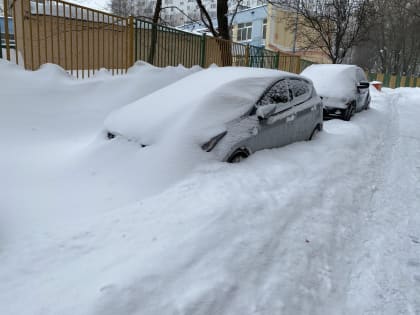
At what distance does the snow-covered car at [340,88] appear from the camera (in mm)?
10414

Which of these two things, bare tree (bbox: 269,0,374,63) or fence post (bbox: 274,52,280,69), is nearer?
fence post (bbox: 274,52,280,69)

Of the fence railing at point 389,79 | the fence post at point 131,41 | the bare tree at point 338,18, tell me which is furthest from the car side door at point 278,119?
the fence railing at point 389,79

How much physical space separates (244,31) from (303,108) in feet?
144

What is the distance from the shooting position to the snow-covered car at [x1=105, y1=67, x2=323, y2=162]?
4.57 metres

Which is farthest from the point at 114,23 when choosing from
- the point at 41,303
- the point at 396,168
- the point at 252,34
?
the point at 252,34

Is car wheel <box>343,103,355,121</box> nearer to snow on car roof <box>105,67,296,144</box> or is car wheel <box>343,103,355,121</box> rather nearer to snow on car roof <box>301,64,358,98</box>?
snow on car roof <box>301,64,358,98</box>

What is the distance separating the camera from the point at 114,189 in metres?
4.05

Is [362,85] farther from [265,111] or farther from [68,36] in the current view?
[68,36]

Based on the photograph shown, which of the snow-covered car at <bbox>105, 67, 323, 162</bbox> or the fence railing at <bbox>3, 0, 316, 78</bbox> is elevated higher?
the fence railing at <bbox>3, 0, 316, 78</bbox>

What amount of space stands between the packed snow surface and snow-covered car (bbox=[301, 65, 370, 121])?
4656mm

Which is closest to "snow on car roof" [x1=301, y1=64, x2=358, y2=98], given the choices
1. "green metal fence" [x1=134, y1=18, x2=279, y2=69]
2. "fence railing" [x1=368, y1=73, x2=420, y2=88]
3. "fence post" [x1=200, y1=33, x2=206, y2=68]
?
"green metal fence" [x1=134, y1=18, x2=279, y2=69]

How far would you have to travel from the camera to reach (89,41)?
366 inches

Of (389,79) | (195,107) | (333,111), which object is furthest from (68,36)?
(389,79)

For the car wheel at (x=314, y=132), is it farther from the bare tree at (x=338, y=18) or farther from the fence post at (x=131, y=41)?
the bare tree at (x=338, y=18)
